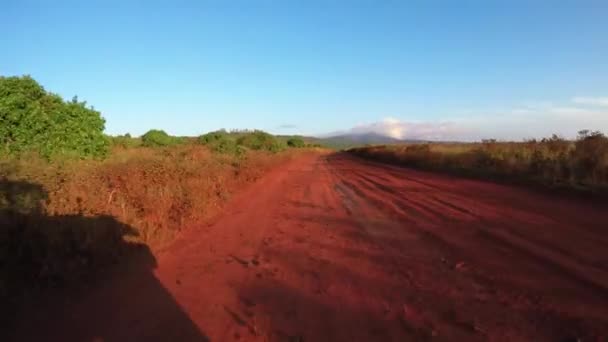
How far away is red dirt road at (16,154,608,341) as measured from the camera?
3.71m

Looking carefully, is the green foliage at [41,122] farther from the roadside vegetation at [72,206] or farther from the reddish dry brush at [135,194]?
the reddish dry brush at [135,194]

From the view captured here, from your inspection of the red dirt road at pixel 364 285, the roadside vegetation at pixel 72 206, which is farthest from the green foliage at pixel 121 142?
the red dirt road at pixel 364 285

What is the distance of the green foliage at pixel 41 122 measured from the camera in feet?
44.1

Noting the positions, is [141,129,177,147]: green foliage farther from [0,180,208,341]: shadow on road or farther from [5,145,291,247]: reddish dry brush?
[0,180,208,341]: shadow on road

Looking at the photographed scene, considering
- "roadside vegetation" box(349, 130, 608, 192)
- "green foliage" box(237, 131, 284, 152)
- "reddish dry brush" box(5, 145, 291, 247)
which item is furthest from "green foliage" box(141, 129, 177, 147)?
"reddish dry brush" box(5, 145, 291, 247)

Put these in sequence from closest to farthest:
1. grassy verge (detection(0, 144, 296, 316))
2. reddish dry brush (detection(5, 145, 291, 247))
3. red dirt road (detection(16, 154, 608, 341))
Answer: red dirt road (detection(16, 154, 608, 341)), grassy verge (detection(0, 144, 296, 316)), reddish dry brush (detection(5, 145, 291, 247))

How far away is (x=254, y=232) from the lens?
7.77m

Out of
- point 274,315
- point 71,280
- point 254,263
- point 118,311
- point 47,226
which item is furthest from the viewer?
point 254,263

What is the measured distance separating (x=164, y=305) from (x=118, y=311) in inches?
18.5

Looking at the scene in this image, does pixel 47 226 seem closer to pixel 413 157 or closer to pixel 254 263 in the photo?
pixel 254 263

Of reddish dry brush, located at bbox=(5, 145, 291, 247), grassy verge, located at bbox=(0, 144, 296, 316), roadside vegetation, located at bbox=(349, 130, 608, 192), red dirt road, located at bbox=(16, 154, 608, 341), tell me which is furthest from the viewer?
roadside vegetation, located at bbox=(349, 130, 608, 192)

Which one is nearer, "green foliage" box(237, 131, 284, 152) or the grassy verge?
the grassy verge

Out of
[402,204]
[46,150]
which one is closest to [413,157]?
[402,204]

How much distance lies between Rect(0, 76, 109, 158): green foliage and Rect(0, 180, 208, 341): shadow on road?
8869 mm
